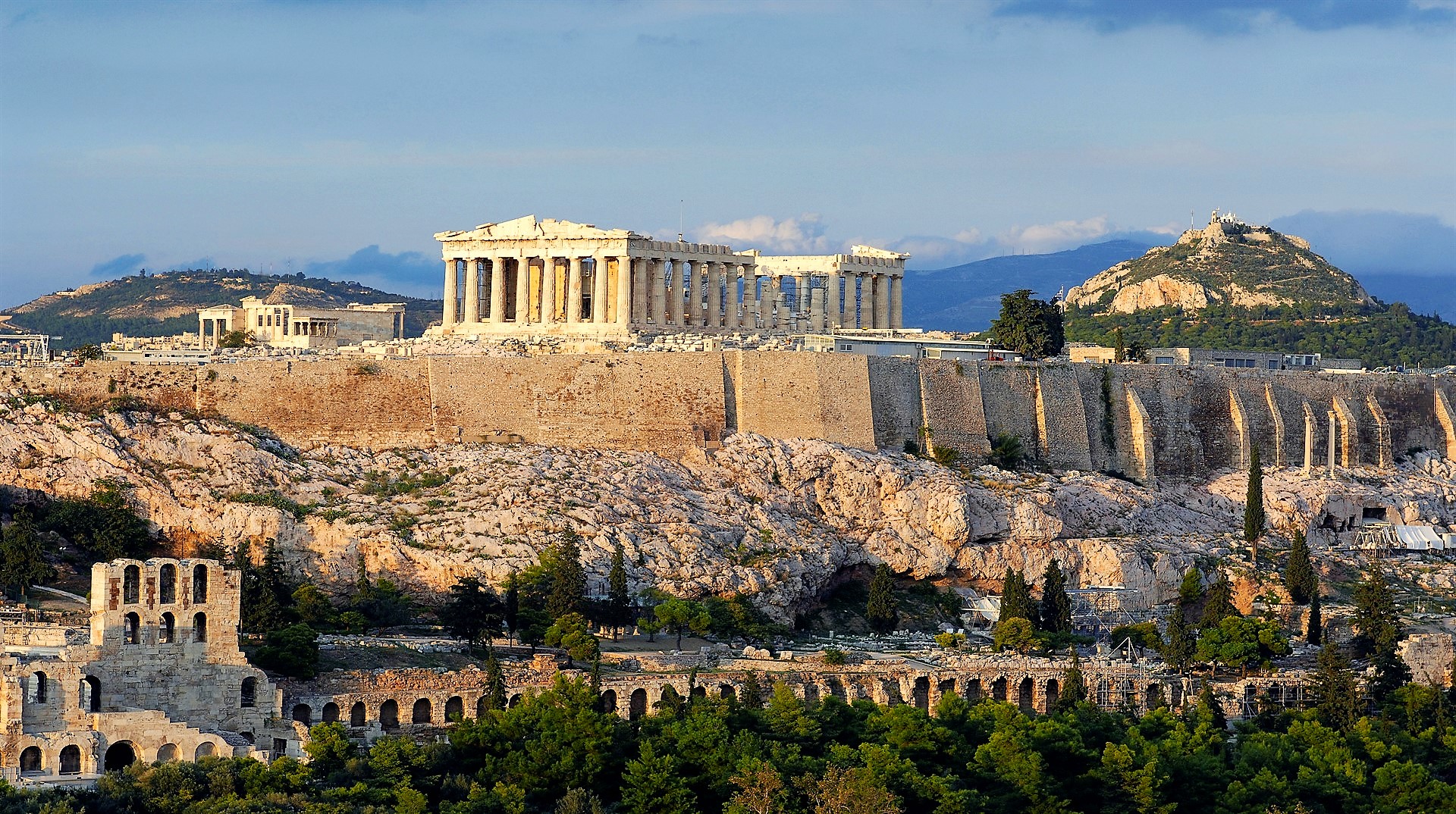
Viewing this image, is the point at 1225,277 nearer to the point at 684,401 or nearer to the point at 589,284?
the point at 589,284

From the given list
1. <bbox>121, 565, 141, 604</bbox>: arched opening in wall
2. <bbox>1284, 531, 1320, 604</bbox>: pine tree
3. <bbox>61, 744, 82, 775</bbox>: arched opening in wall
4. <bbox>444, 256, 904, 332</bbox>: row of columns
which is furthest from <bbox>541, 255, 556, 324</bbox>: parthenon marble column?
<bbox>61, 744, 82, 775</bbox>: arched opening in wall

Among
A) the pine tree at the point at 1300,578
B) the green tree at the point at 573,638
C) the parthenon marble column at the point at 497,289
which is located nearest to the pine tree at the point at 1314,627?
the pine tree at the point at 1300,578

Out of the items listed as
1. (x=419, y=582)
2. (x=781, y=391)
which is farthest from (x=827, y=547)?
(x=419, y=582)

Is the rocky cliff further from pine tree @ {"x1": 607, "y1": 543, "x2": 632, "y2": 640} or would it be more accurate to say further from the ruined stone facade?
the ruined stone facade

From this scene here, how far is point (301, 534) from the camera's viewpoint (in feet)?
223

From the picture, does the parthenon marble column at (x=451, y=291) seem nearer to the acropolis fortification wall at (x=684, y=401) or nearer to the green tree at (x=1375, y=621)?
the acropolis fortification wall at (x=684, y=401)

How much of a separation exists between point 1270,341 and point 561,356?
5666 cm

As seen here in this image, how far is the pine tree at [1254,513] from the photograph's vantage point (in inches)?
3206

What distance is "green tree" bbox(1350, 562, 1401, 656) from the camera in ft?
227

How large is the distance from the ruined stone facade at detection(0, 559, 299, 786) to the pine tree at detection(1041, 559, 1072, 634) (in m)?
25.6

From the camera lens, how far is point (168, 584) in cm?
5206

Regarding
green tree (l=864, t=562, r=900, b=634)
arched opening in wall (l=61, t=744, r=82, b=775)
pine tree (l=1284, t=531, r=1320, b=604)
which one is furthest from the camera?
pine tree (l=1284, t=531, r=1320, b=604)

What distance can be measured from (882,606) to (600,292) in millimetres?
20888

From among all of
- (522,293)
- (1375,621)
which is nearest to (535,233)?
(522,293)
